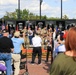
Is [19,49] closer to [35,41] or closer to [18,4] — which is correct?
[35,41]

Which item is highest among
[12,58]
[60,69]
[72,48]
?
[72,48]

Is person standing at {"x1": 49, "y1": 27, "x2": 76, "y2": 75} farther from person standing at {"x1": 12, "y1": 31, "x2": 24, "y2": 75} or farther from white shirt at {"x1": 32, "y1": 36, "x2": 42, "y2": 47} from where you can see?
white shirt at {"x1": 32, "y1": 36, "x2": 42, "y2": 47}

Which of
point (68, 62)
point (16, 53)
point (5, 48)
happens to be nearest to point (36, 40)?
point (16, 53)

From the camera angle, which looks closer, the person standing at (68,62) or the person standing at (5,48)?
the person standing at (68,62)

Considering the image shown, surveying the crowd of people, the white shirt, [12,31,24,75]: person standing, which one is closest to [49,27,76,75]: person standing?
the crowd of people

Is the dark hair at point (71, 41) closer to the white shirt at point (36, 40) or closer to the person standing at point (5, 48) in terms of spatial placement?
the person standing at point (5, 48)

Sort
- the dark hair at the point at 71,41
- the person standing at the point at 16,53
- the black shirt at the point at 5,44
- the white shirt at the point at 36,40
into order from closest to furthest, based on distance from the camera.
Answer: the dark hair at the point at 71,41 < the black shirt at the point at 5,44 < the person standing at the point at 16,53 < the white shirt at the point at 36,40

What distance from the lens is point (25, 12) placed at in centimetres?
12044

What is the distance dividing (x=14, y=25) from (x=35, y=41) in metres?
16.6

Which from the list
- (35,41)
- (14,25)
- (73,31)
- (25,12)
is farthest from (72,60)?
(25,12)

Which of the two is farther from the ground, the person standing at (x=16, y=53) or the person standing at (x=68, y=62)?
the person standing at (x=68, y=62)

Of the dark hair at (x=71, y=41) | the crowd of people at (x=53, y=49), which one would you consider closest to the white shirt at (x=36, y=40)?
the crowd of people at (x=53, y=49)

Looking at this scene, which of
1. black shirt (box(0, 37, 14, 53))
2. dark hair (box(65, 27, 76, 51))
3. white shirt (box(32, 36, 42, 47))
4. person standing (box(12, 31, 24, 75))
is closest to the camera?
dark hair (box(65, 27, 76, 51))

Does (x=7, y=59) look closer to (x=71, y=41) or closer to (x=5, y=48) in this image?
(x=5, y=48)
